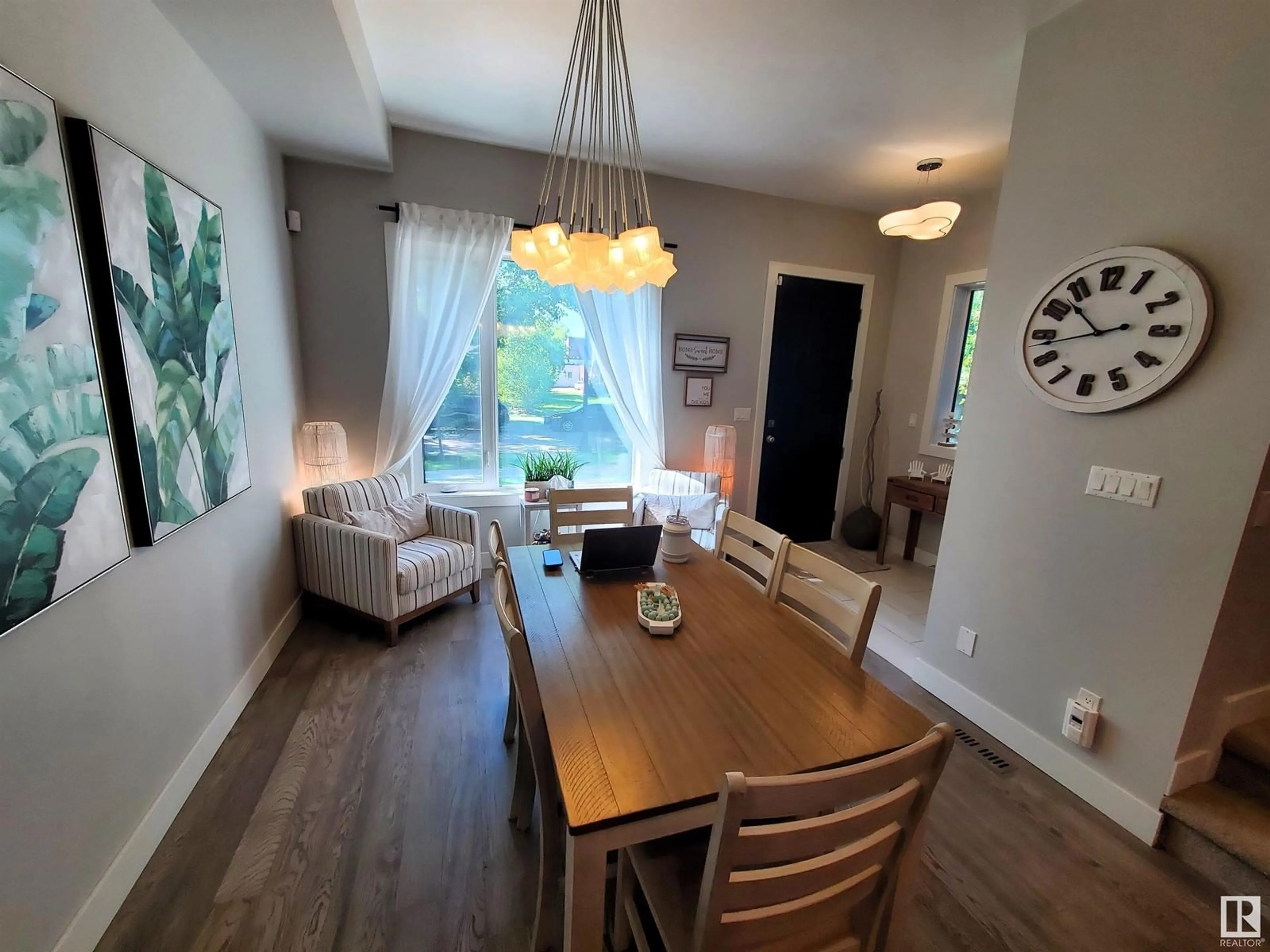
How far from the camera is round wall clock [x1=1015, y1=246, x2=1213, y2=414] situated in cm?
149

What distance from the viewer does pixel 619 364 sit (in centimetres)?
354

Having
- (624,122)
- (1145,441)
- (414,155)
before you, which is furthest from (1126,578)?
(414,155)

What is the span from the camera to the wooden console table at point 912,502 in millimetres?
3508

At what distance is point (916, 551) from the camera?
4.07 metres

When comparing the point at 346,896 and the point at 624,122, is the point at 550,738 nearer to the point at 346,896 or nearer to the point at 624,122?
the point at 346,896

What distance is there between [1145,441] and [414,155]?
383 cm

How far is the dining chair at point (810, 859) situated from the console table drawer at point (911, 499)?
10.2ft

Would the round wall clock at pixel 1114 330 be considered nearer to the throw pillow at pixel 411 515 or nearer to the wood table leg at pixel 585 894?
the wood table leg at pixel 585 894

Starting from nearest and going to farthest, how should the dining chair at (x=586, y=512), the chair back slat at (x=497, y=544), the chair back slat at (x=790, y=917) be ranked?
the chair back slat at (x=790, y=917)
the chair back slat at (x=497, y=544)
the dining chair at (x=586, y=512)

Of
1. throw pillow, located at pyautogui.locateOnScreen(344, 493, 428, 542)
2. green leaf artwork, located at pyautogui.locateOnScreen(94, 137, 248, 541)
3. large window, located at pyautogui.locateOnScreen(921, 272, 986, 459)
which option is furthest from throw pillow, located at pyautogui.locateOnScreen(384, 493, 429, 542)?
large window, located at pyautogui.locateOnScreen(921, 272, 986, 459)

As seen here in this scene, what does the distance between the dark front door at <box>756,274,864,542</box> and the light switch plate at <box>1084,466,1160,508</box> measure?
246 centimetres

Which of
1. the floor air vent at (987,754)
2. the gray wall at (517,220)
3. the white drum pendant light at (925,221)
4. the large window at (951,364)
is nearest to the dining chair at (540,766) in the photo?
the floor air vent at (987,754)

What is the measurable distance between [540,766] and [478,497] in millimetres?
2578

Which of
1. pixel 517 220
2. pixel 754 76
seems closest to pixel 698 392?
pixel 517 220
